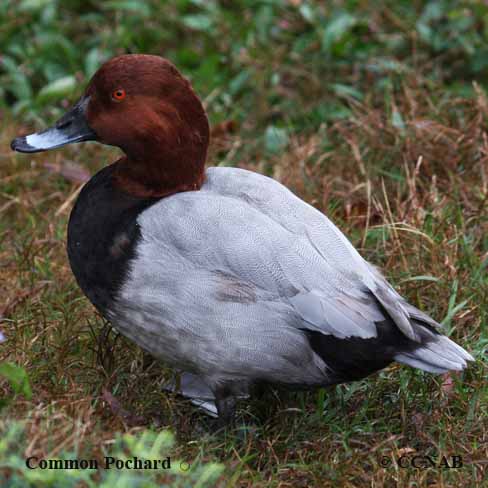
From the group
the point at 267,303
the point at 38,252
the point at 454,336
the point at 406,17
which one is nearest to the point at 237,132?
the point at 406,17

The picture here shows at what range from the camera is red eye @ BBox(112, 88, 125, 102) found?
2846 mm

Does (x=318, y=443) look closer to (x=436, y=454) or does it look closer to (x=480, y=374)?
(x=436, y=454)

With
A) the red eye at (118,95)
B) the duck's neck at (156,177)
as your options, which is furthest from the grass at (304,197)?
the red eye at (118,95)

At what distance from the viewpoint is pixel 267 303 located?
2.71 metres

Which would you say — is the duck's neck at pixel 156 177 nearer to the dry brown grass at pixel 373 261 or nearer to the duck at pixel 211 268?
the duck at pixel 211 268

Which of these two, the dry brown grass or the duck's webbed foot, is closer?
the dry brown grass

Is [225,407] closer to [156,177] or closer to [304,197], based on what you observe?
[156,177]

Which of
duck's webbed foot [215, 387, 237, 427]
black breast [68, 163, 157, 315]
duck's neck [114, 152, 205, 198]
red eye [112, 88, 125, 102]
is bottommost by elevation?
duck's webbed foot [215, 387, 237, 427]

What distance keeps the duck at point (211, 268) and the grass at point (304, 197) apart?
0.73ft

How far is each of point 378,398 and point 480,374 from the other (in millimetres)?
355

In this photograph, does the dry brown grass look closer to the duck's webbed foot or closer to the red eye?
the duck's webbed foot

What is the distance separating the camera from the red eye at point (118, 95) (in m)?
2.85

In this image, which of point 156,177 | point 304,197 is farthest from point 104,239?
point 304,197

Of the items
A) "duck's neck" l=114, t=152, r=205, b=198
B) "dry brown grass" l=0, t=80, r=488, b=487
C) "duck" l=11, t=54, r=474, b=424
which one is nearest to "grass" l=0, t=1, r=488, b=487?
"dry brown grass" l=0, t=80, r=488, b=487
